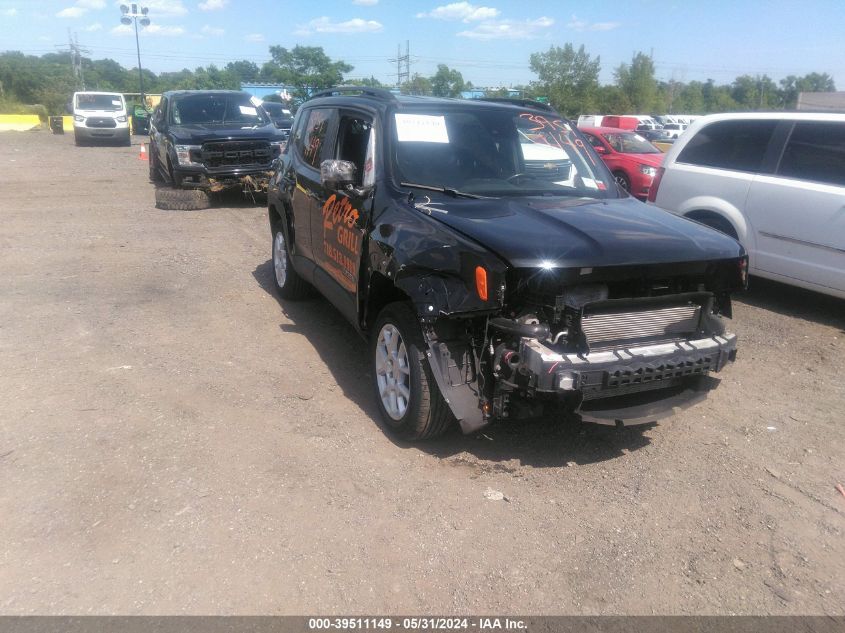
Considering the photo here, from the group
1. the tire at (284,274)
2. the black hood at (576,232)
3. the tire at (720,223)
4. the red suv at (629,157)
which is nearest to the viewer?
the black hood at (576,232)

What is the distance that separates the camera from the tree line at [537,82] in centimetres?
6606

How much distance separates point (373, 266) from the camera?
13.6 ft

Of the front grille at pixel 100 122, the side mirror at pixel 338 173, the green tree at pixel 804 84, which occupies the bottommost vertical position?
the side mirror at pixel 338 173

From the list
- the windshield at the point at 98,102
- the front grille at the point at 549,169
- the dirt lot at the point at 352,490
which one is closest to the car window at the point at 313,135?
the dirt lot at the point at 352,490

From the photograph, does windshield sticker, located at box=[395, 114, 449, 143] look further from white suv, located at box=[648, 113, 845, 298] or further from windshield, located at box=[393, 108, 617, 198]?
white suv, located at box=[648, 113, 845, 298]

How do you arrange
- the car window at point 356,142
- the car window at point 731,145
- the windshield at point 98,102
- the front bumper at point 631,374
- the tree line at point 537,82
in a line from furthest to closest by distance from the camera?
the tree line at point 537,82 < the windshield at point 98,102 < the car window at point 731,145 < the car window at point 356,142 < the front bumper at point 631,374

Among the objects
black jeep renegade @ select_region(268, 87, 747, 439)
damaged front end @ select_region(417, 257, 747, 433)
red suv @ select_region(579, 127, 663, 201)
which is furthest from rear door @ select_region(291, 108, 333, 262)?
red suv @ select_region(579, 127, 663, 201)

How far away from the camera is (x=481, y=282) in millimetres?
3332

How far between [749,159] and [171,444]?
5.98 m

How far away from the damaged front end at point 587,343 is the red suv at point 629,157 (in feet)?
35.3

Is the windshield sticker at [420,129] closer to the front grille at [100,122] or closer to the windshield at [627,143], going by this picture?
the windshield at [627,143]

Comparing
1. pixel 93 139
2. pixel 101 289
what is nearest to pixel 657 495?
pixel 101 289

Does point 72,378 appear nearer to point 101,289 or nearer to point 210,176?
point 101,289

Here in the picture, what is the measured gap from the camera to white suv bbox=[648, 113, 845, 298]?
244 inches
